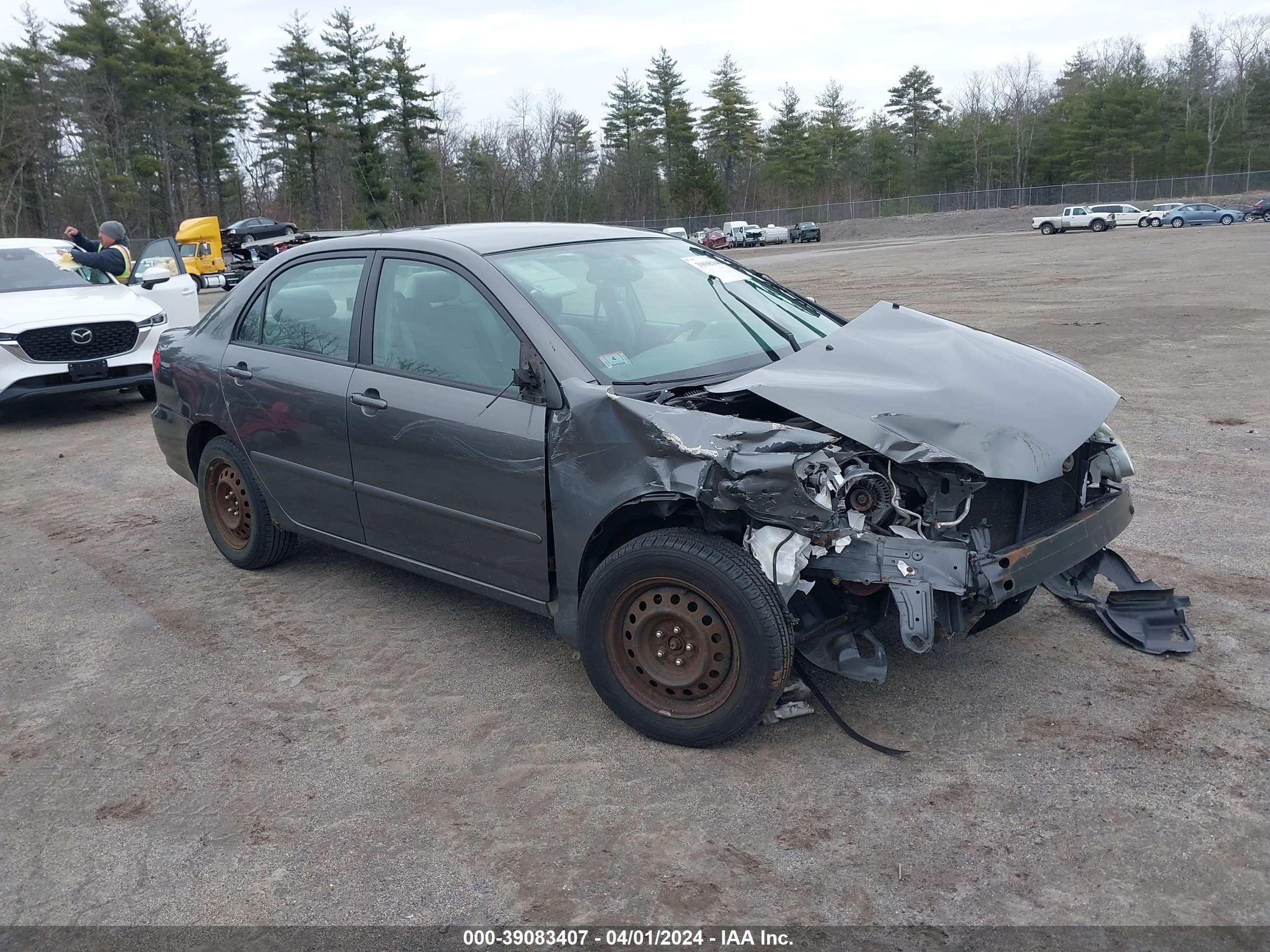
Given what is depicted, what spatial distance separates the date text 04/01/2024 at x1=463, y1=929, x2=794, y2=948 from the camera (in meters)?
2.55

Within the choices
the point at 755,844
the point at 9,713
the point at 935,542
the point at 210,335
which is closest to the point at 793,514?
the point at 935,542

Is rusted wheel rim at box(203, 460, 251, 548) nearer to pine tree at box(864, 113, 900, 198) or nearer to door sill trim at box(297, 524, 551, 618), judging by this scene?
door sill trim at box(297, 524, 551, 618)

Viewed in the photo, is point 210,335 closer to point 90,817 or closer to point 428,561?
point 428,561

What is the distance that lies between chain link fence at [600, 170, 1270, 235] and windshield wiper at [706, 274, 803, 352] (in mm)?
58981

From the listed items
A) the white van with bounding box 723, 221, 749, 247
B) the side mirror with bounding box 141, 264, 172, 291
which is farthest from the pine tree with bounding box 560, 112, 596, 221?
the side mirror with bounding box 141, 264, 172, 291

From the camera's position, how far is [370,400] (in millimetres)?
4289

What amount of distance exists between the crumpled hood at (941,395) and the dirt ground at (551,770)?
98cm

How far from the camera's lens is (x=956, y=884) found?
2.69 m

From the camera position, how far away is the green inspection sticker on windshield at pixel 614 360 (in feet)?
12.4

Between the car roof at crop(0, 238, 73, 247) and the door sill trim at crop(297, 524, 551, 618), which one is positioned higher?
the car roof at crop(0, 238, 73, 247)

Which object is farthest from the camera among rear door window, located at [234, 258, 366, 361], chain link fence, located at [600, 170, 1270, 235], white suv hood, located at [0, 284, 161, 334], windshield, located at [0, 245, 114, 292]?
chain link fence, located at [600, 170, 1270, 235]

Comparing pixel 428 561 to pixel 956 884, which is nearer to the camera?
pixel 956 884

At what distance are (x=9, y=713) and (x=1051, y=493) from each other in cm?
410

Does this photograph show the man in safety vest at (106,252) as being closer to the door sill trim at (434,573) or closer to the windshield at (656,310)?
the door sill trim at (434,573)
